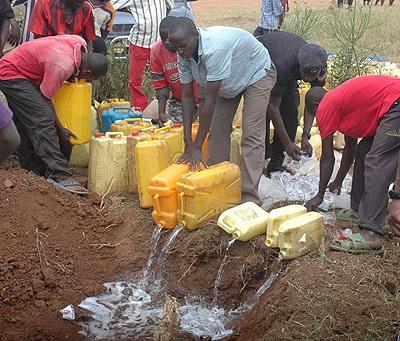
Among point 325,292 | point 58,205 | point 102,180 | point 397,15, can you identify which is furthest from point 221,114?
point 397,15

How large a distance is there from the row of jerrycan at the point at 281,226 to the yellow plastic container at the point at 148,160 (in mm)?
894

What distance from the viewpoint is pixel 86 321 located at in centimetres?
407

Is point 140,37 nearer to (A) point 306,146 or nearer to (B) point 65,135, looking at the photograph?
(B) point 65,135

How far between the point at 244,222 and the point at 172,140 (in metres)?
1.34

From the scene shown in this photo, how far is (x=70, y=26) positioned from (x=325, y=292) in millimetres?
3906

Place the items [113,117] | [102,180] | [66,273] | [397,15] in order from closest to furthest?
1. [66,273]
2. [102,180]
3. [113,117]
4. [397,15]

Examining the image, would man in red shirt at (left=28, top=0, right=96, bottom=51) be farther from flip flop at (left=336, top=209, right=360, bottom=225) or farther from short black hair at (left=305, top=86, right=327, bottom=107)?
flip flop at (left=336, top=209, right=360, bottom=225)

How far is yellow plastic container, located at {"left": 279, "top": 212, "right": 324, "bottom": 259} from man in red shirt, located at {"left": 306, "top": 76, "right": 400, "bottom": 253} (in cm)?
15

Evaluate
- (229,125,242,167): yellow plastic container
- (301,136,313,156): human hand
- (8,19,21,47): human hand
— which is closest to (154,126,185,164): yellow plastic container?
(229,125,242,167): yellow plastic container

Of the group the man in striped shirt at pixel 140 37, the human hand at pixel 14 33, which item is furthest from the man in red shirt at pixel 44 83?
the man in striped shirt at pixel 140 37

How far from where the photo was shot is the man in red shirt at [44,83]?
4969 millimetres

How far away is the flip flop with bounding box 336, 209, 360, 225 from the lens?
4.66m

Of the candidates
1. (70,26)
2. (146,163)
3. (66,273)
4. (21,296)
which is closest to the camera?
(21,296)

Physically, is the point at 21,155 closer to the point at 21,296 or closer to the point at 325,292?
the point at 21,296
